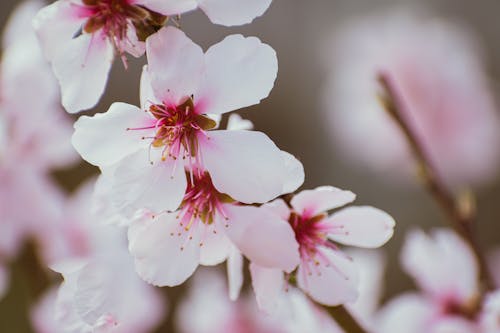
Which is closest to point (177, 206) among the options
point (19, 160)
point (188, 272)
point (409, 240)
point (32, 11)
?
point (188, 272)

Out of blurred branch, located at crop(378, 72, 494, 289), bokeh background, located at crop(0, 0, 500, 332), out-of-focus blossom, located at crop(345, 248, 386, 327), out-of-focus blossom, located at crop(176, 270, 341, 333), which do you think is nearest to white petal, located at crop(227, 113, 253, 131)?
blurred branch, located at crop(378, 72, 494, 289)

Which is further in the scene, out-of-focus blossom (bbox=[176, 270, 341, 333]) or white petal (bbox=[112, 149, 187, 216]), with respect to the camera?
out-of-focus blossom (bbox=[176, 270, 341, 333])

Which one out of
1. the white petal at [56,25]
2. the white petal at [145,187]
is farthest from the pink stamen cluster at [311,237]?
the white petal at [56,25]

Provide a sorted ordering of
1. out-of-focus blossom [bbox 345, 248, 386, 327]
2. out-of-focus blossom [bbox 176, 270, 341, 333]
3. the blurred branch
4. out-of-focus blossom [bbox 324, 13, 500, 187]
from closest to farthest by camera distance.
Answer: the blurred branch
out-of-focus blossom [bbox 345, 248, 386, 327]
out-of-focus blossom [bbox 176, 270, 341, 333]
out-of-focus blossom [bbox 324, 13, 500, 187]

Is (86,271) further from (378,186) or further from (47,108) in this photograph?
(378,186)

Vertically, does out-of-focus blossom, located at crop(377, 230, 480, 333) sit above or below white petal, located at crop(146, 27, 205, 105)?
below

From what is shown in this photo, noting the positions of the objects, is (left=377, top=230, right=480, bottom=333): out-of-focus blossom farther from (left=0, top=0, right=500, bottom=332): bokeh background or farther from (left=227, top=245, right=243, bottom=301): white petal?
(left=0, top=0, right=500, bottom=332): bokeh background
